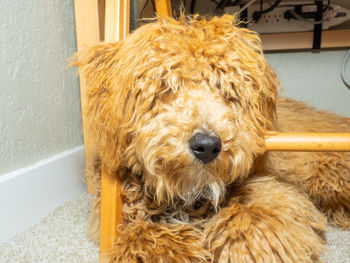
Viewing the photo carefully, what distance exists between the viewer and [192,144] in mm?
563

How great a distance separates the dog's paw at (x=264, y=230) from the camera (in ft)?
1.99

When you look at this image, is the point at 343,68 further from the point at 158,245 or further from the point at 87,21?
the point at 158,245

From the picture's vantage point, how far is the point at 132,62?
649mm

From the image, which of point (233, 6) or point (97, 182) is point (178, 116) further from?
point (233, 6)

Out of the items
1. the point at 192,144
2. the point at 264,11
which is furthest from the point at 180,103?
the point at 264,11

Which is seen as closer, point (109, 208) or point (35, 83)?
point (109, 208)

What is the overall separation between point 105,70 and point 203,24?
8.7 inches

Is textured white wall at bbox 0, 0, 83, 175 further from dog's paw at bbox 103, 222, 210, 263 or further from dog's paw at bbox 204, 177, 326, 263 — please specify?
dog's paw at bbox 204, 177, 326, 263

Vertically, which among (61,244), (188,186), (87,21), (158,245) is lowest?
(61,244)

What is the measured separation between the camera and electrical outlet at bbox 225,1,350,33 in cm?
159

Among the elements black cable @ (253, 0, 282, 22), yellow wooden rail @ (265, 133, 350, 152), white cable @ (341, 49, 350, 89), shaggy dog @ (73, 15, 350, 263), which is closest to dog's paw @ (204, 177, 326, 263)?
shaggy dog @ (73, 15, 350, 263)

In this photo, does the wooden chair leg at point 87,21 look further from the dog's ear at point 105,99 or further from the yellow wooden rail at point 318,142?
the yellow wooden rail at point 318,142

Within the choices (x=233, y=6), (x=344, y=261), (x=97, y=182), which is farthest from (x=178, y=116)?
(x=233, y=6)

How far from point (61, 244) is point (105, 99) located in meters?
0.40
